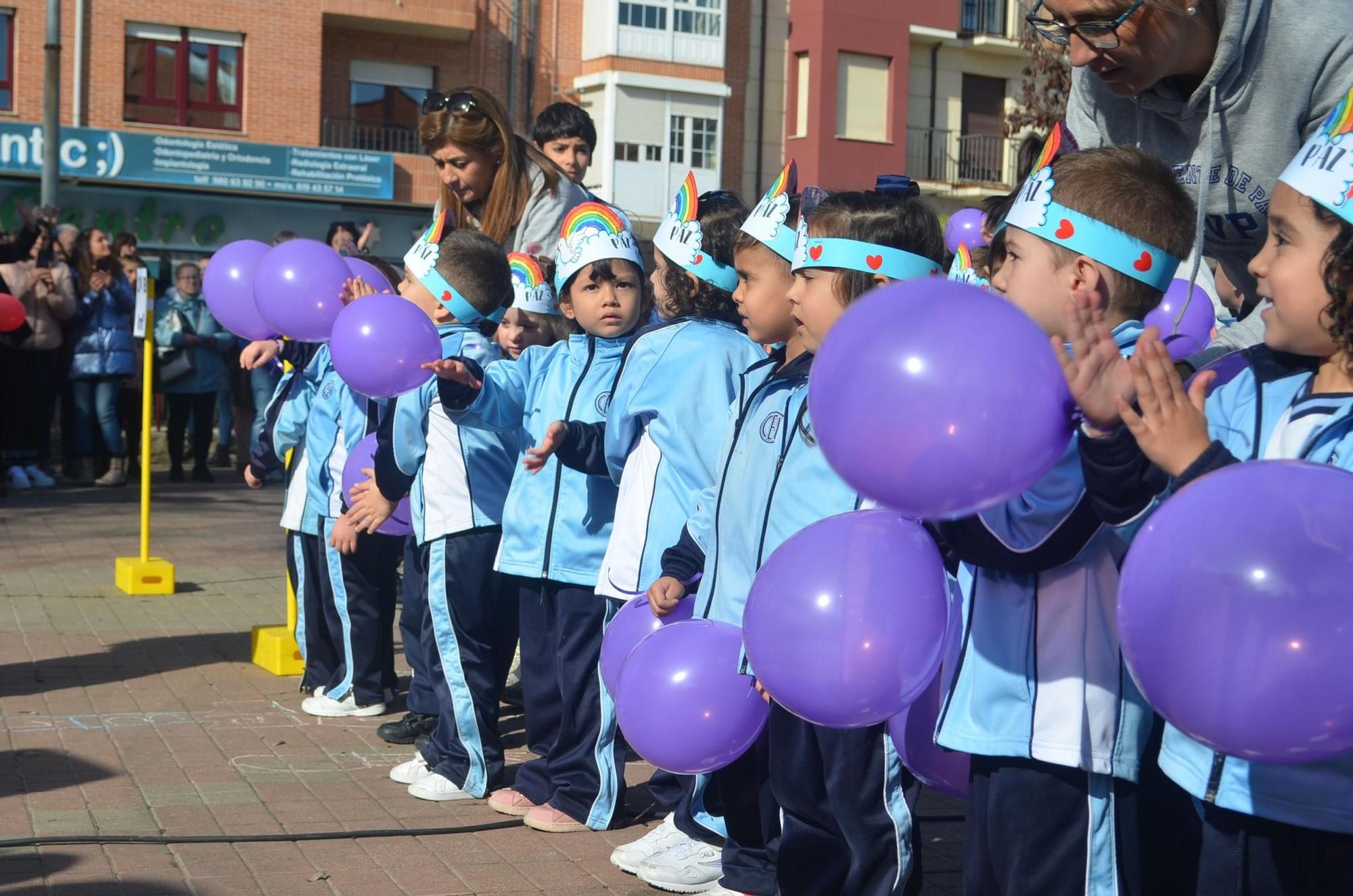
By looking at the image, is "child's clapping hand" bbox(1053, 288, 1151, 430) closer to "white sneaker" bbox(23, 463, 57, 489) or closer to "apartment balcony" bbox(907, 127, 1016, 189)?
"white sneaker" bbox(23, 463, 57, 489)

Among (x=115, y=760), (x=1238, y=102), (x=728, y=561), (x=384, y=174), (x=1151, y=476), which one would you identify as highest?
(x=384, y=174)

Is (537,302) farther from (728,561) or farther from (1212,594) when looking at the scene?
(1212,594)

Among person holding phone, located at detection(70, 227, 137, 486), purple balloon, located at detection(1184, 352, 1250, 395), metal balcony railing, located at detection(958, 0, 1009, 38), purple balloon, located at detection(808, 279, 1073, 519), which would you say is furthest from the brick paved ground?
metal balcony railing, located at detection(958, 0, 1009, 38)

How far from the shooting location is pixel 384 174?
29.2 metres

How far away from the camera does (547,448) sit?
4.65 metres

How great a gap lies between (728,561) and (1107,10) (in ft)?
5.32

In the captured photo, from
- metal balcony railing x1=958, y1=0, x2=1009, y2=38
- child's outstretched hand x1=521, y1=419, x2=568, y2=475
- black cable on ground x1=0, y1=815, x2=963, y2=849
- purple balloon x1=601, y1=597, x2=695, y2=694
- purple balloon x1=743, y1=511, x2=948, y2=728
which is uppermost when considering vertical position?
metal balcony railing x1=958, y1=0, x2=1009, y2=38

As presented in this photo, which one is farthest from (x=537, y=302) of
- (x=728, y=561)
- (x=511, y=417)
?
(x=728, y=561)

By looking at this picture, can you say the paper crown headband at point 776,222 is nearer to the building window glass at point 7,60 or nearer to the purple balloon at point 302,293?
the purple balloon at point 302,293

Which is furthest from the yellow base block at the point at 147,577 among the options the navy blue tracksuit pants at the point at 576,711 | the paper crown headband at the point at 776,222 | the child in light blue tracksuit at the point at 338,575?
the paper crown headband at the point at 776,222

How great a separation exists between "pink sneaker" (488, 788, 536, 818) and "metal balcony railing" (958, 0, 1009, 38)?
115 feet

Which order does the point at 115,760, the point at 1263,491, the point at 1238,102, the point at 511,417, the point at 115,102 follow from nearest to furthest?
the point at 1263,491 < the point at 1238,102 < the point at 511,417 < the point at 115,760 < the point at 115,102

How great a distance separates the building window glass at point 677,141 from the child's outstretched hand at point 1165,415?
3232 centimetres

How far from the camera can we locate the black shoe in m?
6.24
